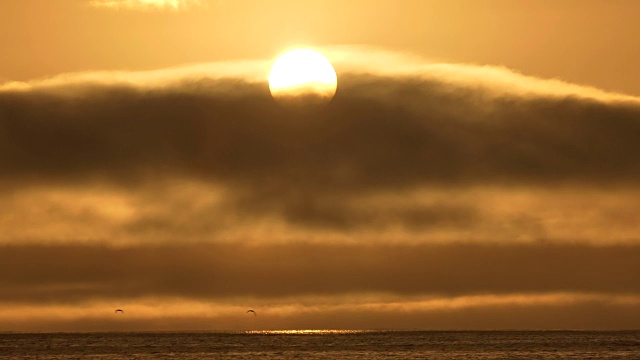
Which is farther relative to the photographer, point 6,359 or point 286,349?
point 286,349

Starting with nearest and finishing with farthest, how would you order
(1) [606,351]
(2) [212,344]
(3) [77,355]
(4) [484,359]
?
(4) [484,359] → (3) [77,355] → (1) [606,351] → (2) [212,344]

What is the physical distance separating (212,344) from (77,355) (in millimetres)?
40330

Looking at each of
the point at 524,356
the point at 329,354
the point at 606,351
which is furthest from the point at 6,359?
the point at 606,351

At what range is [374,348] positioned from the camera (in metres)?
164

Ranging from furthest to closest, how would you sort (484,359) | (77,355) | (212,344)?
(212,344) → (77,355) → (484,359)

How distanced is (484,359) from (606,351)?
3090 cm

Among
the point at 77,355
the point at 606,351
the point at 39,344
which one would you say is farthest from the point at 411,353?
the point at 39,344

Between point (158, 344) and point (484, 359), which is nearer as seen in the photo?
point (484, 359)

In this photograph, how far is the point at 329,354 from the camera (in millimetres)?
138875

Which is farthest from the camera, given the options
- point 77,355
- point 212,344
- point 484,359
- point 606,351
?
point 212,344

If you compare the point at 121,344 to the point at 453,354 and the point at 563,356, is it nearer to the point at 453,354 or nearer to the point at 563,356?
the point at 453,354

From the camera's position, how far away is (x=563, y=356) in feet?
452

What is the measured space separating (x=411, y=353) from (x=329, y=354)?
14.0m

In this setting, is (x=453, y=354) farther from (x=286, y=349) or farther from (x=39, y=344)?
(x=39, y=344)
